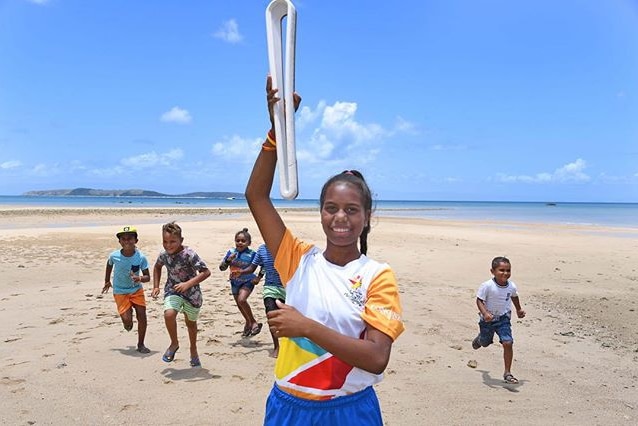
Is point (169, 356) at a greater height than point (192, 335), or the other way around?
point (192, 335)

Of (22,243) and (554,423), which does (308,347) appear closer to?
(554,423)

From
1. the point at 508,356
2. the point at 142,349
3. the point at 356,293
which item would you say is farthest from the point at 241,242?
the point at 356,293

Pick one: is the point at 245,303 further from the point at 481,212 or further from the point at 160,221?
the point at 481,212

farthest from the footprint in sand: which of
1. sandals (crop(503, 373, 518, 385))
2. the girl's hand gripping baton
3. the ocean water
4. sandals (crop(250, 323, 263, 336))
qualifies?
sandals (crop(503, 373, 518, 385))

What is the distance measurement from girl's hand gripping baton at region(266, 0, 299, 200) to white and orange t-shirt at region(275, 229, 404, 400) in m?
0.44

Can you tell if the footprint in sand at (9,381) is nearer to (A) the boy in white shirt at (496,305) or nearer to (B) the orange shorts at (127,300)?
(B) the orange shorts at (127,300)

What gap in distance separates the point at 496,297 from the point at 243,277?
357 centimetres

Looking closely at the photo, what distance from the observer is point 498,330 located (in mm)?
5941

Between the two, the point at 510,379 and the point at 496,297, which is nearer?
the point at 510,379

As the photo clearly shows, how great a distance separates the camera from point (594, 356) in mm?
6668

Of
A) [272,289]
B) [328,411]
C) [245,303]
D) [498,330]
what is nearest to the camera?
[328,411]

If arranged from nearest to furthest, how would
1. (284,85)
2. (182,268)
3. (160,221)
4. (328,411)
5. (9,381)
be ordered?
(328,411) → (284,85) → (9,381) → (182,268) → (160,221)

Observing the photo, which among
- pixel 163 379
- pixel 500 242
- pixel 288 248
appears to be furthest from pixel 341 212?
pixel 500 242

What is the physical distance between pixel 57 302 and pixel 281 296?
515 cm
